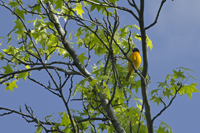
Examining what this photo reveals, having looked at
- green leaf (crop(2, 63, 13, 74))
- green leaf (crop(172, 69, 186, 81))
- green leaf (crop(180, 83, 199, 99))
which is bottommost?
green leaf (crop(180, 83, 199, 99))

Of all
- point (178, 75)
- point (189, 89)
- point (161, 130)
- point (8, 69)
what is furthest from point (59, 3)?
point (161, 130)

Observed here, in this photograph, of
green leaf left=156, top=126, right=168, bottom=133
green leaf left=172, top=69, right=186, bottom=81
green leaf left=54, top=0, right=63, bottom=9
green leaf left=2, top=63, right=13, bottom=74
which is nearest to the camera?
green leaf left=172, top=69, right=186, bottom=81

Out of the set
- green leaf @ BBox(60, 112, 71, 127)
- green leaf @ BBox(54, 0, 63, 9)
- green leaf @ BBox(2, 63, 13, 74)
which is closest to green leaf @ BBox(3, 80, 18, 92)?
green leaf @ BBox(2, 63, 13, 74)

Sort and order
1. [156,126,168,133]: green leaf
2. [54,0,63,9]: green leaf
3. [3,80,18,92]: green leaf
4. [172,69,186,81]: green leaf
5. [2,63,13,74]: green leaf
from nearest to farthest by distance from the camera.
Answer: [172,69,186,81]: green leaf
[156,126,168,133]: green leaf
[54,0,63,9]: green leaf
[2,63,13,74]: green leaf
[3,80,18,92]: green leaf

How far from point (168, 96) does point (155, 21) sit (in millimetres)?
1242

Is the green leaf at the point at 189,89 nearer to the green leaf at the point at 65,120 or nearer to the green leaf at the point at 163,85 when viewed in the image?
the green leaf at the point at 163,85

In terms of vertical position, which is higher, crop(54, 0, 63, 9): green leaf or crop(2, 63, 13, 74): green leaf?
crop(54, 0, 63, 9): green leaf

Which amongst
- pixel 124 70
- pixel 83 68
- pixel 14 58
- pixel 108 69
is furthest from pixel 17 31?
pixel 124 70

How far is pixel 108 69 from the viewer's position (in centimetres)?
479

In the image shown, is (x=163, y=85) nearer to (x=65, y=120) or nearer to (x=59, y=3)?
(x=65, y=120)

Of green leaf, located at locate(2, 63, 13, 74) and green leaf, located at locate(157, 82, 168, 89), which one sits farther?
green leaf, located at locate(2, 63, 13, 74)

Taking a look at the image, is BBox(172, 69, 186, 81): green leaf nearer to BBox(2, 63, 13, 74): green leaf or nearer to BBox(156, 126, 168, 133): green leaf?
BBox(156, 126, 168, 133): green leaf

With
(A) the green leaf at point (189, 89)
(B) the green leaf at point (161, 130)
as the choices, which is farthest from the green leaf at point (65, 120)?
(A) the green leaf at point (189, 89)

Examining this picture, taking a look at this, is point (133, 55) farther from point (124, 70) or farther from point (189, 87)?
point (189, 87)
